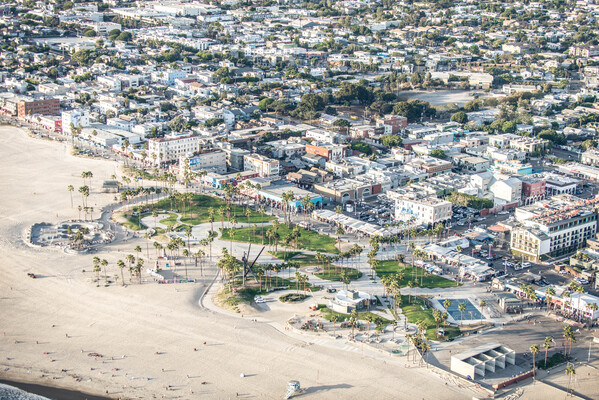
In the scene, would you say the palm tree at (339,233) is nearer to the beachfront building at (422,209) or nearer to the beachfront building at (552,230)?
the beachfront building at (422,209)

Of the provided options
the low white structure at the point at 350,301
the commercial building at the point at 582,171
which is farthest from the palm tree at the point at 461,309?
the commercial building at the point at 582,171

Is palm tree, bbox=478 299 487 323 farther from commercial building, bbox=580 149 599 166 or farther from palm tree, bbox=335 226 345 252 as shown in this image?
commercial building, bbox=580 149 599 166

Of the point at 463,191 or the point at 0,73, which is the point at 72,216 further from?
the point at 0,73

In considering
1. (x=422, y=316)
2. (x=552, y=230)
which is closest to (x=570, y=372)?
(x=422, y=316)

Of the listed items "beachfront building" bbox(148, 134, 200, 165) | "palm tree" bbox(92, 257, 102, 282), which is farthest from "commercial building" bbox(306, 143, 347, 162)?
"palm tree" bbox(92, 257, 102, 282)

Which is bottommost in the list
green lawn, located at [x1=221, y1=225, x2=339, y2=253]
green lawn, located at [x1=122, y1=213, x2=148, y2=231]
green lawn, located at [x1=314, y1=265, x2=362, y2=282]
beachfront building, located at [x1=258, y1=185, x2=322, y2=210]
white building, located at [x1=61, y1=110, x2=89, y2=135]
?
green lawn, located at [x1=314, y1=265, x2=362, y2=282]

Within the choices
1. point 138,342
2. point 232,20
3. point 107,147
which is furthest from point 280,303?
point 232,20

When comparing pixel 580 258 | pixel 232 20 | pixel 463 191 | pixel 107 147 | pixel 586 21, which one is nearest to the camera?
pixel 580 258
